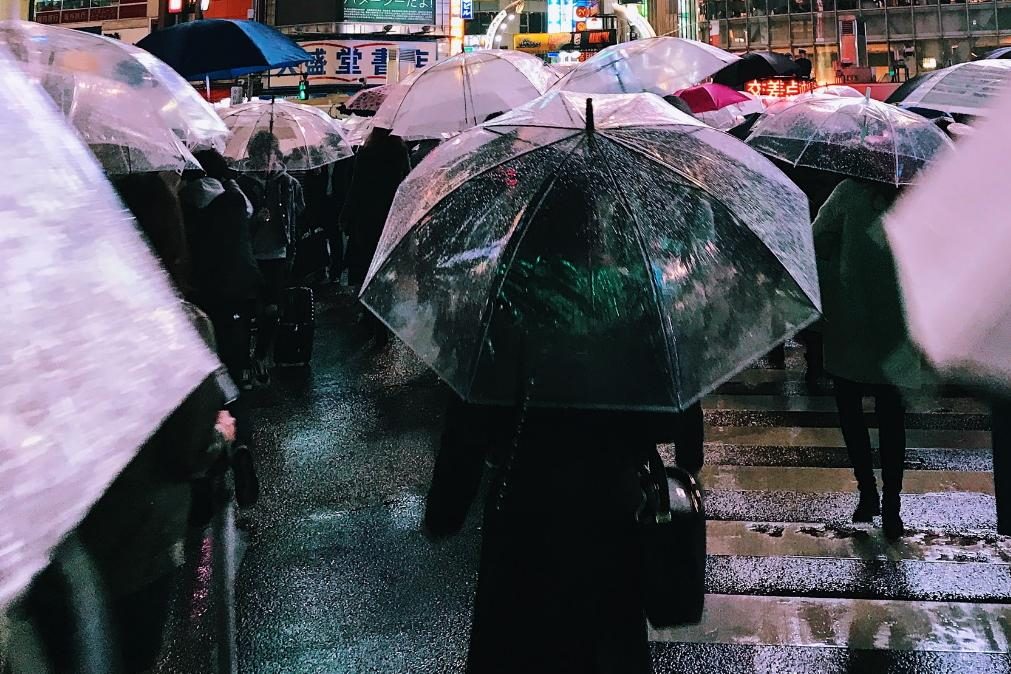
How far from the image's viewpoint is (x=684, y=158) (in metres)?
2.20

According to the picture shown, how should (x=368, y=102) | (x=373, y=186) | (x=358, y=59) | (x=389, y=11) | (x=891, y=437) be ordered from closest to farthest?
(x=891, y=437)
(x=373, y=186)
(x=368, y=102)
(x=358, y=59)
(x=389, y=11)

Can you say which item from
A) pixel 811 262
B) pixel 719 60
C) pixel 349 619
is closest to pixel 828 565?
pixel 811 262

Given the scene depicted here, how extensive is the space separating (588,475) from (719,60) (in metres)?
5.49

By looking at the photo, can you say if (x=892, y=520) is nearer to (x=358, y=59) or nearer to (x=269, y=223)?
(x=269, y=223)

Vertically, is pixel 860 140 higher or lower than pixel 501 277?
higher

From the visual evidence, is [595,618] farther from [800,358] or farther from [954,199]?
[800,358]

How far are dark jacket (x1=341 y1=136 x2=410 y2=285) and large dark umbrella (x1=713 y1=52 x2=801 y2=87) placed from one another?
513 centimetres

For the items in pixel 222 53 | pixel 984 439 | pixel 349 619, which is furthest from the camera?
pixel 984 439

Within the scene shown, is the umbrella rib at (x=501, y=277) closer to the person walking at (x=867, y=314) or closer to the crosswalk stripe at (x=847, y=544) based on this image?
the person walking at (x=867, y=314)

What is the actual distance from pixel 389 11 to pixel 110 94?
34.1 m

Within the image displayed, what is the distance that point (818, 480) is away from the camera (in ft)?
17.6

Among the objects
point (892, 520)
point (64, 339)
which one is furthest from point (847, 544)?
point (64, 339)

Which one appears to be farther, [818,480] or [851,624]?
[818,480]

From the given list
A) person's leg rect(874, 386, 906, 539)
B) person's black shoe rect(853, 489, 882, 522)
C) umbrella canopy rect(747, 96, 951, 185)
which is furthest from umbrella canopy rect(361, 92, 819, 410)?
person's black shoe rect(853, 489, 882, 522)
